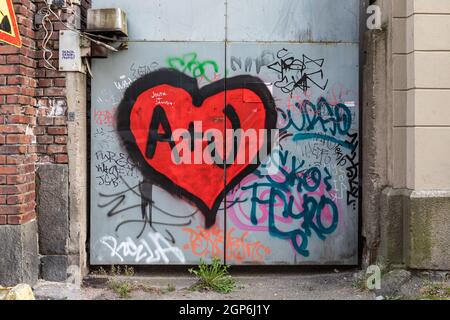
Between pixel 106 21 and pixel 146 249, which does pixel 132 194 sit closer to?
pixel 146 249

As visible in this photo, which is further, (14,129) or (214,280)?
(214,280)

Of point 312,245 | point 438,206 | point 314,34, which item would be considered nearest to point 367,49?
point 314,34

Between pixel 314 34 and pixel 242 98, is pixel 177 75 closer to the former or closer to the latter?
pixel 242 98

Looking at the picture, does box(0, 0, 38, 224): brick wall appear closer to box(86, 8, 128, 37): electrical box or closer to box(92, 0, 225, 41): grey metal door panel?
box(86, 8, 128, 37): electrical box

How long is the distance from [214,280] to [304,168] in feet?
4.90

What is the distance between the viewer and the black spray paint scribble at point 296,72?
5.62 metres

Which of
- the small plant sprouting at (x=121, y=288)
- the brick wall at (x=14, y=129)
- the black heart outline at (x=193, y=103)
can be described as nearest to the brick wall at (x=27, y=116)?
the brick wall at (x=14, y=129)

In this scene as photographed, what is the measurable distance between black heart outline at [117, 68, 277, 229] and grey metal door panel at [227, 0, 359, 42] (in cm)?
51

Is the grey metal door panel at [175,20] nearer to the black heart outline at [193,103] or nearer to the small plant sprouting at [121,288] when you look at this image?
the black heart outline at [193,103]

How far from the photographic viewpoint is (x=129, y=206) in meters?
5.61

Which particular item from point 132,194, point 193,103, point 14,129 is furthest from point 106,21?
point 132,194

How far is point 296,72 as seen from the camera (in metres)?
5.63

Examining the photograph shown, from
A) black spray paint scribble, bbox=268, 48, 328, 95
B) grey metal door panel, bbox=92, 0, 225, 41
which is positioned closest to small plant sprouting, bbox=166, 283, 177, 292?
black spray paint scribble, bbox=268, 48, 328, 95

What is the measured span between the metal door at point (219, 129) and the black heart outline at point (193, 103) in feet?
0.03
